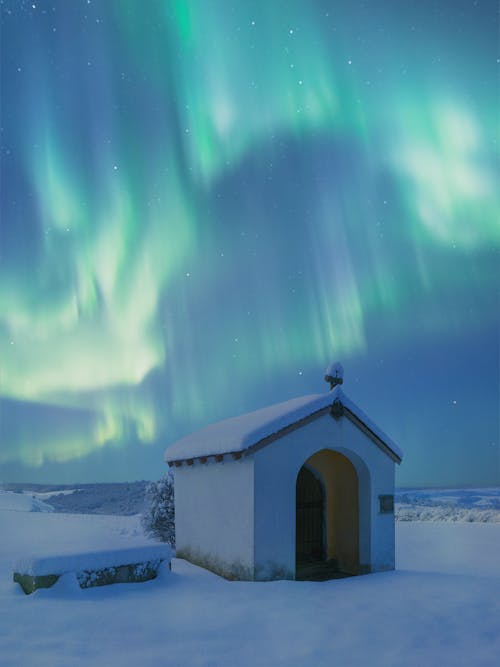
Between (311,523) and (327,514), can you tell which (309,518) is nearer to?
(311,523)

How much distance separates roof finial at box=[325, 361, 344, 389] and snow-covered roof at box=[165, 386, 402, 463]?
26cm

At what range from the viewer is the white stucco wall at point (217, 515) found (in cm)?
1030

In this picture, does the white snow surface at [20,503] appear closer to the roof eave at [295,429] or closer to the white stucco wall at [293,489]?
the roof eave at [295,429]

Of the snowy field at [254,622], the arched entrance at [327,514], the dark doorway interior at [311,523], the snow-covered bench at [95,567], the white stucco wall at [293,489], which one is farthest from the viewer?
the dark doorway interior at [311,523]

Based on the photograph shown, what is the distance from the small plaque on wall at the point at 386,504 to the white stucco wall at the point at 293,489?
0.09 m

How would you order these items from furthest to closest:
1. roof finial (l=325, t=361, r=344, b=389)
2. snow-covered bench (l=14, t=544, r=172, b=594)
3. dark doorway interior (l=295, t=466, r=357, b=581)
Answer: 1. dark doorway interior (l=295, t=466, r=357, b=581)
2. roof finial (l=325, t=361, r=344, b=389)
3. snow-covered bench (l=14, t=544, r=172, b=594)

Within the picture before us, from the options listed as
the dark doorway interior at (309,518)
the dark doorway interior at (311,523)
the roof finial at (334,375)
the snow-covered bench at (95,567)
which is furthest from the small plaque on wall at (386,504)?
the snow-covered bench at (95,567)

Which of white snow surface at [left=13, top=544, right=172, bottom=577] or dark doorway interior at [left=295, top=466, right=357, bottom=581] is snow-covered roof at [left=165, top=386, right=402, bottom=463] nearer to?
dark doorway interior at [left=295, top=466, right=357, bottom=581]

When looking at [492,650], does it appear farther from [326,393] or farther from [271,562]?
[326,393]

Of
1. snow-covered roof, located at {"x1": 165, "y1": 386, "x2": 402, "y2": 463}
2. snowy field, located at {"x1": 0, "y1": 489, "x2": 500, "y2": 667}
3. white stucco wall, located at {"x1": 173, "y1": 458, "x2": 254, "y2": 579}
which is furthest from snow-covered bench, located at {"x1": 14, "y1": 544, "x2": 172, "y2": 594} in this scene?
snow-covered roof, located at {"x1": 165, "y1": 386, "x2": 402, "y2": 463}

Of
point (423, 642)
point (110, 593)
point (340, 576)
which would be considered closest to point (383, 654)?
point (423, 642)

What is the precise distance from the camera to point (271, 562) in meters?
10.2

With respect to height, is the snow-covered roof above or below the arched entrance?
above

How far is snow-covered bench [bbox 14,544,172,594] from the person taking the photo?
27.3ft
